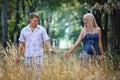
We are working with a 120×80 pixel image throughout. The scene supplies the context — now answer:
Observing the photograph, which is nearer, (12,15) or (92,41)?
(92,41)

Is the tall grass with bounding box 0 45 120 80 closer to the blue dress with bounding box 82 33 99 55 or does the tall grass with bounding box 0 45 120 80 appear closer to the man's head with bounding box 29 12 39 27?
the blue dress with bounding box 82 33 99 55

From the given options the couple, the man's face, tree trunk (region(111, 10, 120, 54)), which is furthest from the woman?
tree trunk (region(111, 10, 120, 54))

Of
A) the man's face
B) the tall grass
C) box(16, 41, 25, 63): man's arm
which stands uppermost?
the man's face

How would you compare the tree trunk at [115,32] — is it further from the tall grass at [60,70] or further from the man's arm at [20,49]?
the man's arm at [20,49]

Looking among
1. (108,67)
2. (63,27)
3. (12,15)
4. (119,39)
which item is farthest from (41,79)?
(63,27)

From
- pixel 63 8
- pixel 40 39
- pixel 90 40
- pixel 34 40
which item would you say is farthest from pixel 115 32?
pixel 63 8

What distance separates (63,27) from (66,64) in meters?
63.0

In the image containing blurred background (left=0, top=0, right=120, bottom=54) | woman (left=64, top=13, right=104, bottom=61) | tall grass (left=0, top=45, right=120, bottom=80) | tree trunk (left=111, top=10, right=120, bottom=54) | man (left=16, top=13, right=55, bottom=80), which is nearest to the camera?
tall grass (left=0, top=45, right=120, bottom=80)

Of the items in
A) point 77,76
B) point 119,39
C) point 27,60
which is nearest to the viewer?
point 77,76

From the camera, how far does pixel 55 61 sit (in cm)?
948

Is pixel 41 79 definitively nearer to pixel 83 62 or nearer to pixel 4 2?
pixel 83 62

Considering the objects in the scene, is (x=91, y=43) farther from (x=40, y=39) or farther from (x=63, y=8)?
(x=63, y=8)

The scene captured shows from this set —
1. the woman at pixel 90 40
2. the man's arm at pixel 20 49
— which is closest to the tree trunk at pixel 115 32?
the woman at pixel 90 40

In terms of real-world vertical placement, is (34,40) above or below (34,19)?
below
